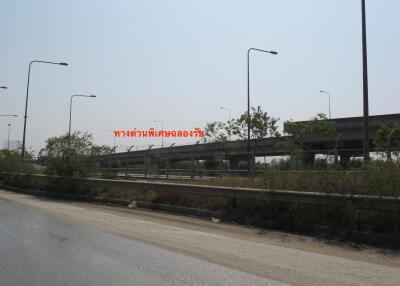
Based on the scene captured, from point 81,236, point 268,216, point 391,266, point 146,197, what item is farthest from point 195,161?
point 391,266

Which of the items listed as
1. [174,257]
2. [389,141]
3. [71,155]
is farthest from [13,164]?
[174,257]

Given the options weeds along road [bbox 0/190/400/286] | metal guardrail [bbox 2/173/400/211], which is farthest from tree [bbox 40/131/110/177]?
weeds along road [bbox 0/190/400/286]

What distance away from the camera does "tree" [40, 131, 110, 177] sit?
24.7 metres

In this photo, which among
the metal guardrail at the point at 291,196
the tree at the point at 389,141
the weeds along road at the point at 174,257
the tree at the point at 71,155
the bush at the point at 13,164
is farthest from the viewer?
the bush at the point at 13,164

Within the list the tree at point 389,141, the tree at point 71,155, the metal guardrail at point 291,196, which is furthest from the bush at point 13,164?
the tree at point 389,141

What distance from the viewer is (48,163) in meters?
26.6

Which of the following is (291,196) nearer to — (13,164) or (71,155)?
(71,155)

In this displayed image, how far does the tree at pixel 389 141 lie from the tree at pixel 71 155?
48.2 ft

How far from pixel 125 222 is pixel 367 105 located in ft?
28.4

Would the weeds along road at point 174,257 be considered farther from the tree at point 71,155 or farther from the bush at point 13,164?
the bush at point 13,164

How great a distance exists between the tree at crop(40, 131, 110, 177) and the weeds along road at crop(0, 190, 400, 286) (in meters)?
11.2

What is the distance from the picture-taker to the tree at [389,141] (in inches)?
580

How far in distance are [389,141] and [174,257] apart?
9.46 m

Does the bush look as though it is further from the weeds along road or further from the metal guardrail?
the weeds along road
